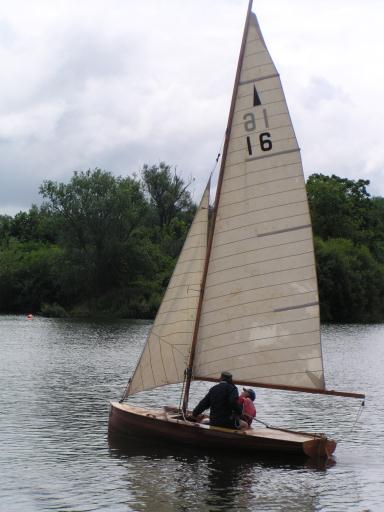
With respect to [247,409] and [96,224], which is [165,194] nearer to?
[96,224]

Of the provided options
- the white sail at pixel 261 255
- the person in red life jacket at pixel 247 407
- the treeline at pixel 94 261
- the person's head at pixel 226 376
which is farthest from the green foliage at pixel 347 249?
the person's head at pixel 226 376

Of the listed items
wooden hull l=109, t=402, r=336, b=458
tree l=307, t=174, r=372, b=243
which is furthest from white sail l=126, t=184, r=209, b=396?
tree l=307, t=174, r=372, b=243

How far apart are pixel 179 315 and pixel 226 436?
3747mm

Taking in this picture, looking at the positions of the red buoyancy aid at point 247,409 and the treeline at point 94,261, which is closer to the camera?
the red buoyancy aid at point 247,409

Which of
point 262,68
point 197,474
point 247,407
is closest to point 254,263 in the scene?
point 247,407

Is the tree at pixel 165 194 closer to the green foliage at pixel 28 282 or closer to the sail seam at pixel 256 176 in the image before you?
the green foliage at pixel 28 282

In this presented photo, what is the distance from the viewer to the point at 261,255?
25.2m

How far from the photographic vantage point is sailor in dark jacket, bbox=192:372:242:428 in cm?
2453

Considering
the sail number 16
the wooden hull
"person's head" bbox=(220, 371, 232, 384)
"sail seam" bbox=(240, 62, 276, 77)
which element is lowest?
the wooden hull

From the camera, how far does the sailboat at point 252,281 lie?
24484mm

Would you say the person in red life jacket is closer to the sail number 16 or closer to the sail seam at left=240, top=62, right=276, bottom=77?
the sail number 16

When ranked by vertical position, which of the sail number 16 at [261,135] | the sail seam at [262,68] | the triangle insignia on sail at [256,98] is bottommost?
the sail number 16 at [261,135]

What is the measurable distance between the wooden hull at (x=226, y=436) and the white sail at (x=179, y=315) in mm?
1252

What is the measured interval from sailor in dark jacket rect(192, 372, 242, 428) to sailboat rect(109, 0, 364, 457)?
33 cm
